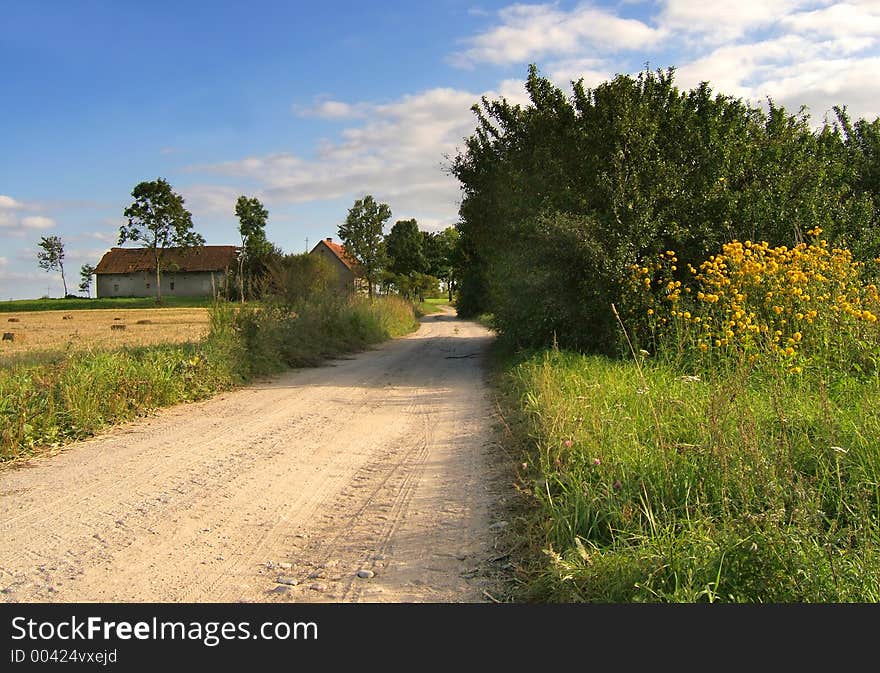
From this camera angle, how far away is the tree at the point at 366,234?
4569cm

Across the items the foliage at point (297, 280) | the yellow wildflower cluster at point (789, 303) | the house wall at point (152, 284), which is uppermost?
the house wall at point (152, 284)

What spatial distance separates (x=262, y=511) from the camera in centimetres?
556

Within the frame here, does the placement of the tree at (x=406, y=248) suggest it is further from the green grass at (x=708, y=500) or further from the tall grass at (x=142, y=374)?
the green grass at (x=708, y=500)

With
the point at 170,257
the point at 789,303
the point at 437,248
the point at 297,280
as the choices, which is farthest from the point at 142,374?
the point at 437,248

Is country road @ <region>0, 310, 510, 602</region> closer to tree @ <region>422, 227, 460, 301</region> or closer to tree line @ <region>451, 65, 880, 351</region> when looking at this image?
tree line @ <region>451, 65, 880, 351</region>

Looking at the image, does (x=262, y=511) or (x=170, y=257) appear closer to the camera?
(x=262, y=511)

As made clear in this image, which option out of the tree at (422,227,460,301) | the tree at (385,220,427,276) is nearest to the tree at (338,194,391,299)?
the tree at (385,220,427,276)

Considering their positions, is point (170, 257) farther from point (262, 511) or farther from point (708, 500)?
point (708, 500)

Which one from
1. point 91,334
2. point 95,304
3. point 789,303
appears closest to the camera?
point 789,303

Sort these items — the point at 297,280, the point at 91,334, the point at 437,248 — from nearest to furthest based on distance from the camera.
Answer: the point at 297,280, the point at 91,334, the point at 437,248

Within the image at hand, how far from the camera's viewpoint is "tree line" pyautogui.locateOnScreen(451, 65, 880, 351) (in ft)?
42.5

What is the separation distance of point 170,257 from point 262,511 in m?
73.1

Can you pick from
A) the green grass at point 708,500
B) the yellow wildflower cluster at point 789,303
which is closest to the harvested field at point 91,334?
the green grass at point 708,500

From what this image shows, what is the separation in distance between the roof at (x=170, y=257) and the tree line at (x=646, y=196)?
64.5 metres
